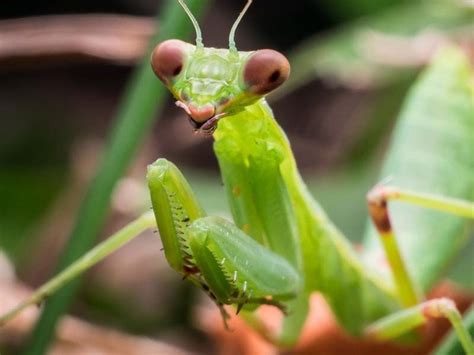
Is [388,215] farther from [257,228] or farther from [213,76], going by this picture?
[213,76]

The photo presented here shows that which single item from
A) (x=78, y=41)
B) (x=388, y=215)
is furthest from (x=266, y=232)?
(x=78, y=41)

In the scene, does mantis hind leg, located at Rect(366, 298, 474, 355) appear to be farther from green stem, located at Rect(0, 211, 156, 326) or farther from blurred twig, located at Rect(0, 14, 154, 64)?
blurred twig, located at Rect(0, 14, 154, 64)

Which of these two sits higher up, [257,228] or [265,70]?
[265,70]

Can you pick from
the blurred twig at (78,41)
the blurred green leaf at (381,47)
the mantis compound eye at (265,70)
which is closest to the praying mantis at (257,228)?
the mantis compound eye at (265,70)

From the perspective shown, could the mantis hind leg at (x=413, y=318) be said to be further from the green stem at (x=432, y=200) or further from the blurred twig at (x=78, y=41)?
the blurred twig at (x=78, y=41)

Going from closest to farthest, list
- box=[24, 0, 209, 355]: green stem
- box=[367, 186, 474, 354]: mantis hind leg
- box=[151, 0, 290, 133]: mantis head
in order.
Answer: box=[151, 0, 290, 133]: mantis head, box=[24, 0, 209, 355]: green stem, box=[367, 186, 474, 354]: mantis hind leg

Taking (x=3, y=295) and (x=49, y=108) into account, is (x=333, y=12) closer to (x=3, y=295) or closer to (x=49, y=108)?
(x=49, y=108)

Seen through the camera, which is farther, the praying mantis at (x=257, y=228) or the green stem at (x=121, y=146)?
the green stem at (x=121, y=146)

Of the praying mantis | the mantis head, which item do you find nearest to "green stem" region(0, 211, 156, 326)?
the praying mantis
